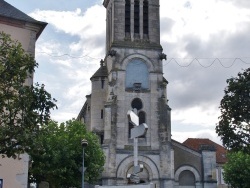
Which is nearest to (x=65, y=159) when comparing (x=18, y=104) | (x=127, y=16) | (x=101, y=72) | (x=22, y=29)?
(x=22, y=29)

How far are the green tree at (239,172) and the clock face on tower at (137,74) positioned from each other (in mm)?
12005

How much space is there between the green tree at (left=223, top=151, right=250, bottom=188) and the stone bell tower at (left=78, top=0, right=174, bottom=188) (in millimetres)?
5895

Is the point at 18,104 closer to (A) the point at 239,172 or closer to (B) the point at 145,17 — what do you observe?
(A) the point at 239,172

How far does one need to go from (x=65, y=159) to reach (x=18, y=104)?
23.0 meters

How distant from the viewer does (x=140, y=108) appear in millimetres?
47094

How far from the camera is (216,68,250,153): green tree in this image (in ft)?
72.8

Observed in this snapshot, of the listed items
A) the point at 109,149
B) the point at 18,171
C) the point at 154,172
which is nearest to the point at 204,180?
the point at 154,172

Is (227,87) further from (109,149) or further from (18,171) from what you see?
(109,149)

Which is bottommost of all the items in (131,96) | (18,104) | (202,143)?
(18,104)

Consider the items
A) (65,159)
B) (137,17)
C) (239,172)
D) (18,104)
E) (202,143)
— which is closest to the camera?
(18,104)

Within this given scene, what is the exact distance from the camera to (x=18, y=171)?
19734 millimetres

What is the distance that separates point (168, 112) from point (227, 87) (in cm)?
2471

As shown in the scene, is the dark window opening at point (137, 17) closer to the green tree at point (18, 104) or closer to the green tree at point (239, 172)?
the green tree at point (239, 172)

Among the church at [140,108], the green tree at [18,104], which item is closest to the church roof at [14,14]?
the green tree at [18,104]
